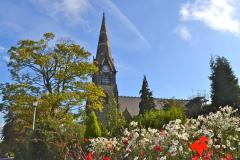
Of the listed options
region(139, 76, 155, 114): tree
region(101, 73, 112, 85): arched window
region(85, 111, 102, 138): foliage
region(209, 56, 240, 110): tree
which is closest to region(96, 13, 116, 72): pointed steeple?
region(101, 73, 112, 85): arched window

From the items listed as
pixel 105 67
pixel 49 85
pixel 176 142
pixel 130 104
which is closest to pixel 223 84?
pixel 49 85

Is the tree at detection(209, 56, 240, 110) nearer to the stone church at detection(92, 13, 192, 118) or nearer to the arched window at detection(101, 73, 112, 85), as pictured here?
the stone church at detection(92, 13, 192, 118)

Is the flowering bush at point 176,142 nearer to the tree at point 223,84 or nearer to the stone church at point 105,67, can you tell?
the tree at point 223,84

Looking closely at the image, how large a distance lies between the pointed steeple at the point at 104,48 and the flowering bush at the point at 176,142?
208 ft

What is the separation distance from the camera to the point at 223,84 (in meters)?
39.8

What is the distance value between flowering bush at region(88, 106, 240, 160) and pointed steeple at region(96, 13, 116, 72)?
63.3 m

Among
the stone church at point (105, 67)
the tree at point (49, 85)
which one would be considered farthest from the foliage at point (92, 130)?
the stone church at point (105, 67)

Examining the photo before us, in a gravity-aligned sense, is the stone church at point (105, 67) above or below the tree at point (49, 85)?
above

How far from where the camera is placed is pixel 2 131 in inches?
1877

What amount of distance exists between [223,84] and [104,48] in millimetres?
37692

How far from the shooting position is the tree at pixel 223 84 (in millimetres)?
38312

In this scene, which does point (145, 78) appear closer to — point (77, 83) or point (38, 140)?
point (77, 83)

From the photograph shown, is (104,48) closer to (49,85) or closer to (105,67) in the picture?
(105,67)

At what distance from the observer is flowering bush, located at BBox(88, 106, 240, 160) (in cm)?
706
